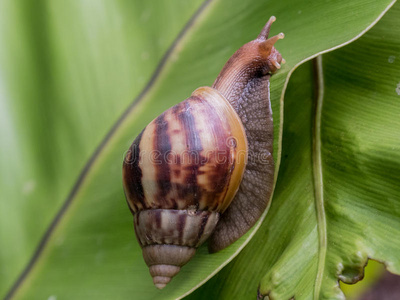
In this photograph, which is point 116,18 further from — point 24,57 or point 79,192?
point 79,192

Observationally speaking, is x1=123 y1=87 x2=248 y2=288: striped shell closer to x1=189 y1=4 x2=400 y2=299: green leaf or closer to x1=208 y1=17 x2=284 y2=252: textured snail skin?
x1=208 y1=17 x2=284 y2=252: textured snail skin

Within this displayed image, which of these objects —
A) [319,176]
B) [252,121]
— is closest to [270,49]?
[252,121]

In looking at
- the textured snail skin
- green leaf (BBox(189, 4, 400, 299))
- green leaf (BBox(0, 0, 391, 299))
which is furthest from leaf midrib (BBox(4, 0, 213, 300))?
green leaf (BBox(189, 4, 400, 299))

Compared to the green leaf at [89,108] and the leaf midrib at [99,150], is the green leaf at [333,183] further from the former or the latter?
the leaf midrib at [99,150]

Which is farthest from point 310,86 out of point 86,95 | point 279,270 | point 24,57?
point 24,57

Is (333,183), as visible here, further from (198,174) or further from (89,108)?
(89,108)

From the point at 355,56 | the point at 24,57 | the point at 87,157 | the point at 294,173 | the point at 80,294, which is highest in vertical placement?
the point at 24,57
